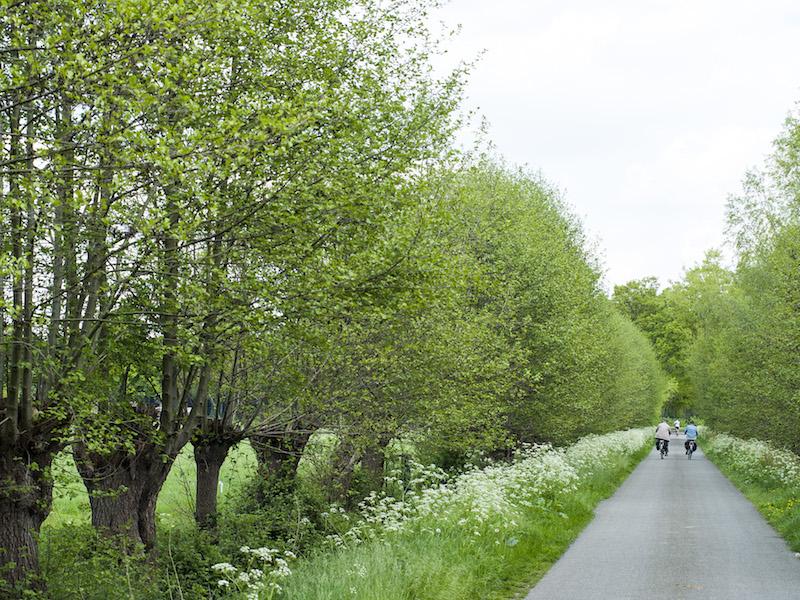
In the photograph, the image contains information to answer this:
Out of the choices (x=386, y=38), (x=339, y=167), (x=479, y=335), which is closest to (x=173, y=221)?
(x=339, y=167)

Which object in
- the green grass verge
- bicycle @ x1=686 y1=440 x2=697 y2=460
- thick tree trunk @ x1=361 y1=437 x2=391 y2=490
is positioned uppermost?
thick tree trunk @ x1=361 y1=437 x2=391 y2=490

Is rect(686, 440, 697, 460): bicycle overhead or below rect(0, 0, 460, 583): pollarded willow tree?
below

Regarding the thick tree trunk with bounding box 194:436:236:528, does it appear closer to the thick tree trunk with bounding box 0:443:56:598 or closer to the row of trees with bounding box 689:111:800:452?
the thick tree trunk with bounding box 0:443:56:598

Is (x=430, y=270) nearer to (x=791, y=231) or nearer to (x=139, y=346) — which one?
(x=139, y=346)

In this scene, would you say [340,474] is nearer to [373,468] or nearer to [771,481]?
[373,468]

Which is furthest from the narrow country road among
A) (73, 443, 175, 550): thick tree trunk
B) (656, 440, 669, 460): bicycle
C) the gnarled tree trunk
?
(656, 440, 669, 460): bicycle

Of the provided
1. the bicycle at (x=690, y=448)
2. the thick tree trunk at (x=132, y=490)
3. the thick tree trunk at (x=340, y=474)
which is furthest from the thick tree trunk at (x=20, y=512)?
the bicycle at (x=690, y=448)

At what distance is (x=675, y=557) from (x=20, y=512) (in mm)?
9200

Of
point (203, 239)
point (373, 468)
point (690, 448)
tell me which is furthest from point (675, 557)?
point (690, 448)

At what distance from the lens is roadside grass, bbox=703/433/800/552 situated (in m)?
17.9

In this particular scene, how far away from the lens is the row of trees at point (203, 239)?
8.26 m

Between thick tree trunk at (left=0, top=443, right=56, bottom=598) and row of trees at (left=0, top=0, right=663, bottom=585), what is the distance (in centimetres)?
3

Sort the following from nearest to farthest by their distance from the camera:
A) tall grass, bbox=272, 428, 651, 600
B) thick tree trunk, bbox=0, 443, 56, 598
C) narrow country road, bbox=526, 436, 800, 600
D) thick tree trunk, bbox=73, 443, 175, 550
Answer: tall grass, bbox=272, 428, 651, 600
thick tree trunk, bbox=0, 443, 56, 598
narrow country road, bbox=526, 436, 800, 600
thick tree trunk, bbox=73, 443, 175, 550

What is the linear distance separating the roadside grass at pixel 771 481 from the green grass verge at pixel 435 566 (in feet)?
14.2
